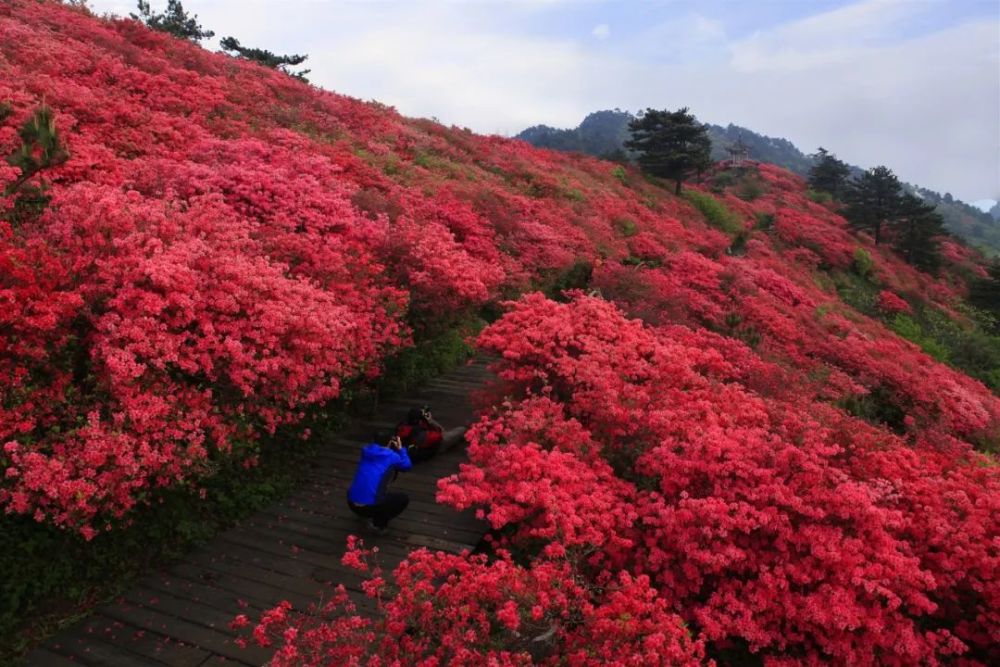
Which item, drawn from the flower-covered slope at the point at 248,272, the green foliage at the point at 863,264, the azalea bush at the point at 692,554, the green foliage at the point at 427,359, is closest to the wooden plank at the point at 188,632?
the azalea bush at the point at 692,554

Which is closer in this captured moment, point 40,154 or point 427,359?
point 40,154

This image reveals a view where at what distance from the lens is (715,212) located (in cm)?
3338

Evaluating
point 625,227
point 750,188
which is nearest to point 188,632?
point 625,227

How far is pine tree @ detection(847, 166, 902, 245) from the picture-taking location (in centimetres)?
3750

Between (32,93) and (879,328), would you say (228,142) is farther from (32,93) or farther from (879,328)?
(879,328)

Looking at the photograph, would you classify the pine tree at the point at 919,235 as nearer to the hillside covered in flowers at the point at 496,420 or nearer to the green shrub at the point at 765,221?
the green shrub at the point at 765,221

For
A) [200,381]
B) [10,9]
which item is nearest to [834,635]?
[200,381]

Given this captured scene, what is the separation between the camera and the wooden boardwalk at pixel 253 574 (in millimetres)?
5582

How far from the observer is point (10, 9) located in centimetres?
1752

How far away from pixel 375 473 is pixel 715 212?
101 ft

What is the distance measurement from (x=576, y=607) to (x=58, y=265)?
20.9 ft

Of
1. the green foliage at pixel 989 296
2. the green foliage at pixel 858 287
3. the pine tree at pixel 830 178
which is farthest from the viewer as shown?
the pine tree at pixel 830 178

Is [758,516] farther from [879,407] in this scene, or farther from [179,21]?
[179,21]

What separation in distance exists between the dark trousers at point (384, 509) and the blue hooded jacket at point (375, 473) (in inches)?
2.5
